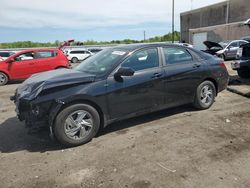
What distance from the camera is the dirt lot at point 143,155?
3369 millimetres

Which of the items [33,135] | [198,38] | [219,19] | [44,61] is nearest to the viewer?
[33,135]

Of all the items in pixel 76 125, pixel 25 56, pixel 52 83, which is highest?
pixel 25 56

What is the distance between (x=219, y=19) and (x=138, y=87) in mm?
43173

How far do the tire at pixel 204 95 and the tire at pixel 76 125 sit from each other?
7.95 ft

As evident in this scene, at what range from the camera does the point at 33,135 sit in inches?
194

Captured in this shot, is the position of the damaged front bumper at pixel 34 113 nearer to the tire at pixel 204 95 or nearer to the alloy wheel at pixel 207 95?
the tire at pixel 204 95

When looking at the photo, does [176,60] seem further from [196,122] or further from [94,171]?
[94,171]

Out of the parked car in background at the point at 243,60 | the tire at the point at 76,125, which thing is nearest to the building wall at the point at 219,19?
the parked car in background at the point at 243,60

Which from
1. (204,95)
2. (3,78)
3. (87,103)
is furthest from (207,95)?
(3,78)

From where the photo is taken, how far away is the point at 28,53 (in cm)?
1236

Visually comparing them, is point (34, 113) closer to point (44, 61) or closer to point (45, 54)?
point (44, 61)

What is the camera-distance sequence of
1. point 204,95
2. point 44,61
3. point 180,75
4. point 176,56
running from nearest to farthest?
point 180,75 < point 176,56 < point 204,95 < point 44,61

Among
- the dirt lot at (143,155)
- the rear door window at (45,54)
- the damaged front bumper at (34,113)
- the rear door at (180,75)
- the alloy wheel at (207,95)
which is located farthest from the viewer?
the rear door window at (45,54)

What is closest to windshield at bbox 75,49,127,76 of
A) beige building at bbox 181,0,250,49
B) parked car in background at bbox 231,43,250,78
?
parked car in background at bbox 231,43,250,78
